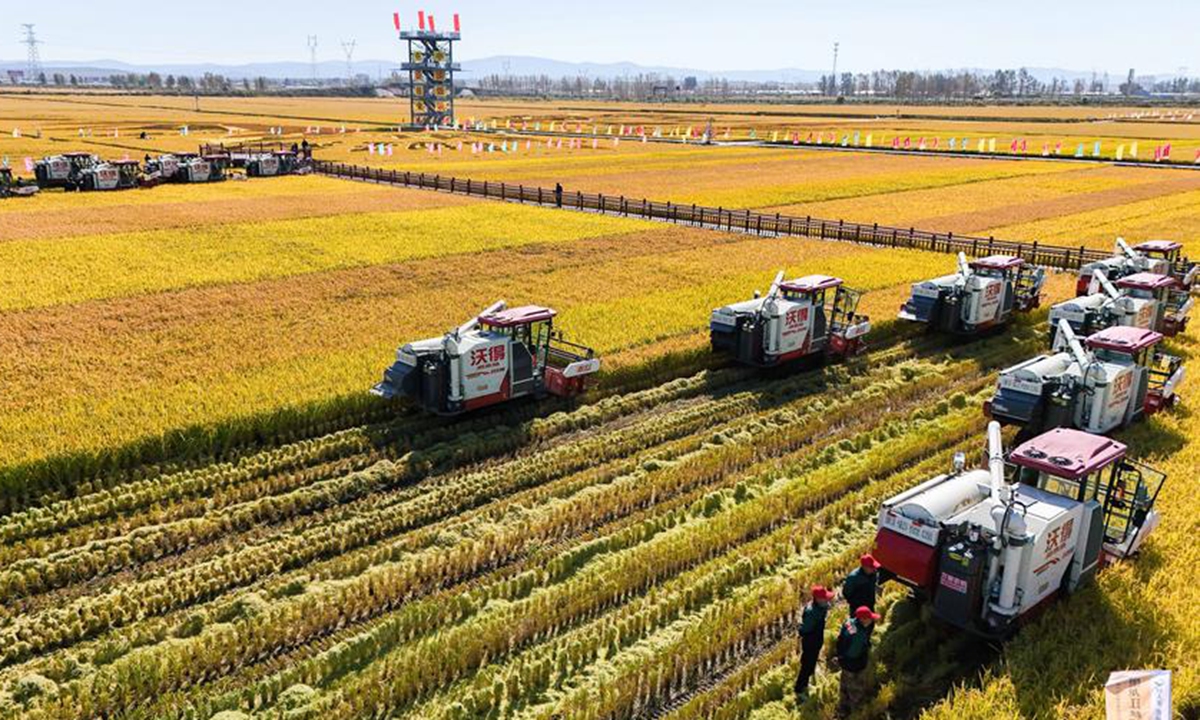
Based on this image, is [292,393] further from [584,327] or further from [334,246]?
[334,246]

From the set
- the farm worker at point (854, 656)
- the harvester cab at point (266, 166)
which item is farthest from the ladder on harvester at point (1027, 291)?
the harvester cab at point (266, 166)

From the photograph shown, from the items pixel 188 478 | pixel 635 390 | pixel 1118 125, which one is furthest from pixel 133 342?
pixel 1118 125

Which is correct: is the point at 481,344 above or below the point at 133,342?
above

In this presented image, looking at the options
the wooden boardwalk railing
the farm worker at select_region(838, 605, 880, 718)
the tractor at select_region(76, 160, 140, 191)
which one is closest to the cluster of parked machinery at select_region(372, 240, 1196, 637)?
the farm worker at select_region(838, 605, 880, 718)

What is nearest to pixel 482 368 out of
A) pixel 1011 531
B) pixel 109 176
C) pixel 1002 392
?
pixel 1002 392

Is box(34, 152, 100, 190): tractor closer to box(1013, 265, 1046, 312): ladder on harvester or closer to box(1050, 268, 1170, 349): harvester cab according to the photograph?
box(1013, 265, 1046, 312): ladder on harvester

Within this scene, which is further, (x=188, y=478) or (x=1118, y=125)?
(x=1118, y=125)

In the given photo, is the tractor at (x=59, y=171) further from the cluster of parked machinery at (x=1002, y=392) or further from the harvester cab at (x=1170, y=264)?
the harvester cab at (x=1170, y=264)
